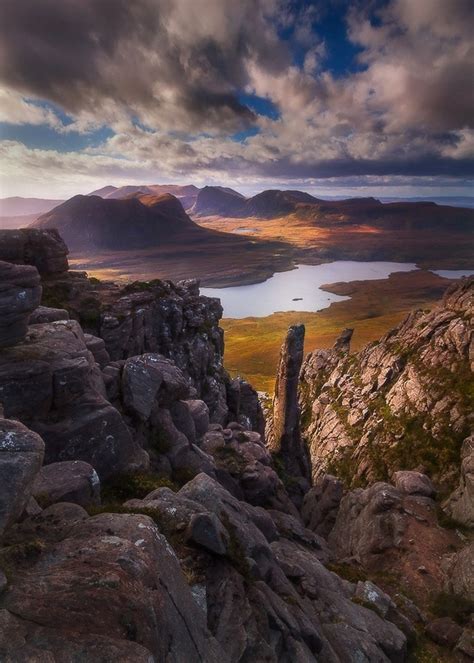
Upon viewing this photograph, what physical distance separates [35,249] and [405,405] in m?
57.4

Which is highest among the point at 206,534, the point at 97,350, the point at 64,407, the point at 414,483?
the point at 97,350

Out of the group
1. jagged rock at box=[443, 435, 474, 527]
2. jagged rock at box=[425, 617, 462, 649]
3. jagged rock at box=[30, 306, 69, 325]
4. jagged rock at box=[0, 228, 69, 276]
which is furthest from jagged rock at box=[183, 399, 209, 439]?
jagged rock at box=[443, 435, 474, 527]

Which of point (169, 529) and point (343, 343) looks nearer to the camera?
point (169, 529)

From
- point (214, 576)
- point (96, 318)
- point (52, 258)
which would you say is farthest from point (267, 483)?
point (52, 258)

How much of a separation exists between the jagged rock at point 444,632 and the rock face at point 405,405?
2484 cm

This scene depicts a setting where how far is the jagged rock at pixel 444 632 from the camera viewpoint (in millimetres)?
21547

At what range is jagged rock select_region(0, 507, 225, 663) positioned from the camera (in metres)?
8.62

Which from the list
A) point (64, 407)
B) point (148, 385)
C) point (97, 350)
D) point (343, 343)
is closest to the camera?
point (64, 407)

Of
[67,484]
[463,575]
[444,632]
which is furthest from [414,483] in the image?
[67,484]

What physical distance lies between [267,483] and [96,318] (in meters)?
30.2

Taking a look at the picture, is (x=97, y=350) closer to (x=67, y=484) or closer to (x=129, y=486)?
(x=129, y=486)

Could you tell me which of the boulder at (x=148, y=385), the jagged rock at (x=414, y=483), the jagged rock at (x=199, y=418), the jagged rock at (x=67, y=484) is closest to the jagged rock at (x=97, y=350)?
the boulder at (x=148, y=385)

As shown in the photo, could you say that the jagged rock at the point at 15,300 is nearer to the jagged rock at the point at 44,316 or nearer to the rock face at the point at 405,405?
the jagged rock at the point at 44,316

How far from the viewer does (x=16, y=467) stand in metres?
11.4
